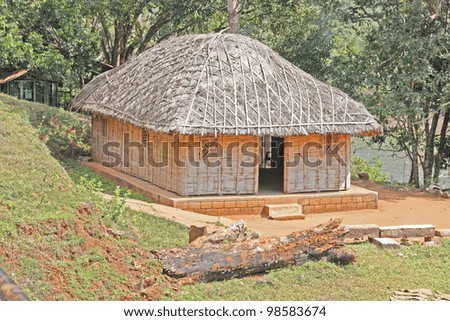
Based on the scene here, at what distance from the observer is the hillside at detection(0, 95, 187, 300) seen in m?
9.41

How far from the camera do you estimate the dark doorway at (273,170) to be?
63.0ft

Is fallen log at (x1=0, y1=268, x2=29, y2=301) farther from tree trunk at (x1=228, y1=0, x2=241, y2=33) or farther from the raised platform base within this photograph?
tree trunk at (x1=228, y1=0, x2=241, y2=33)

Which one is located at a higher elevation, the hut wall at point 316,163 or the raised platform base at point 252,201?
the hut wall at point 316,163

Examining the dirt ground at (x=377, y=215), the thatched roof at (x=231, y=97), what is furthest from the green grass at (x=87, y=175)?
the dirt ground at (x=377, y=215)

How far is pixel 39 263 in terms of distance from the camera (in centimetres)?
951

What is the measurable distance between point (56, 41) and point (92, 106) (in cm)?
777

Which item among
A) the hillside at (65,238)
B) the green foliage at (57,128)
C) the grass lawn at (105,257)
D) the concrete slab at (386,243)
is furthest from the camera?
the green foliage at (57,128)

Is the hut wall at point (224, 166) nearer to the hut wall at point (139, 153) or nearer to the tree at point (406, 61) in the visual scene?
the hut wall at point (139, 153)

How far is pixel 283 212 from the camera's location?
57.6ft

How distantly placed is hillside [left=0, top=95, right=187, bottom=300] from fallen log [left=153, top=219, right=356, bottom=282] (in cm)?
46

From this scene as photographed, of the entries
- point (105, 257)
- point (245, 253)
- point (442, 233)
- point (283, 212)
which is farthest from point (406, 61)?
point (105, 257)

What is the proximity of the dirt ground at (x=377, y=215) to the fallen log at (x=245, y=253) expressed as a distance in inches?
87.9

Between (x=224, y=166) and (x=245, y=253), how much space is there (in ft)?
21.4

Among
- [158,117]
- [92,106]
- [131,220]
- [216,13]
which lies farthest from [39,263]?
[216,13]
